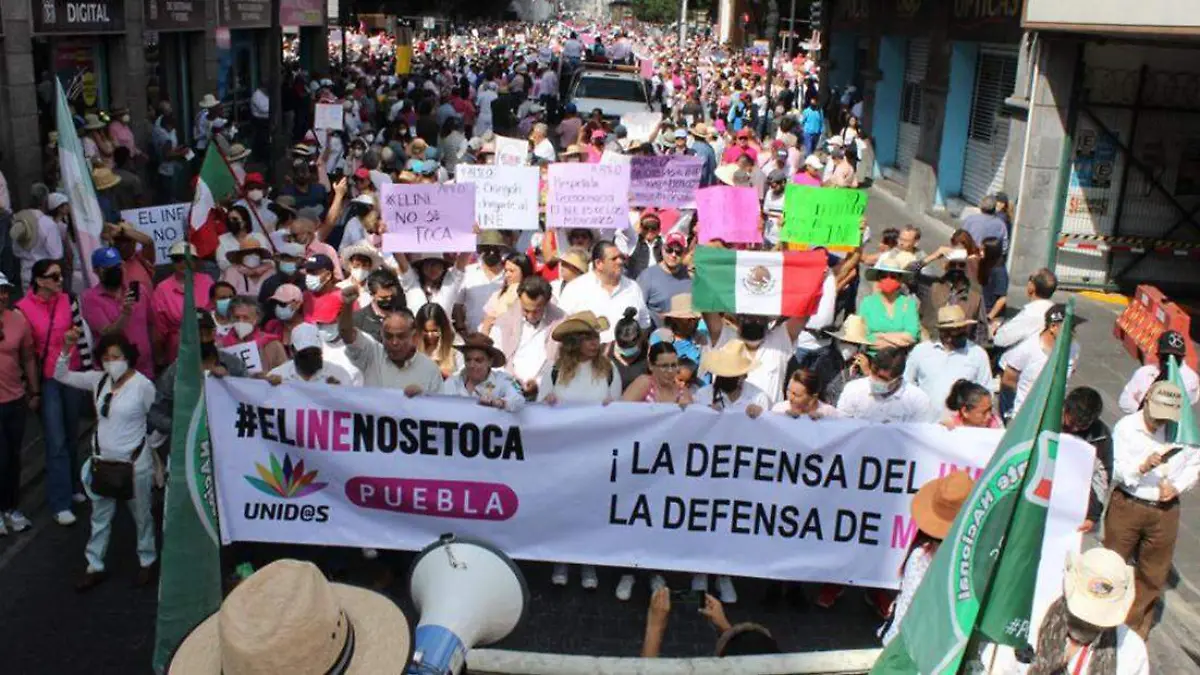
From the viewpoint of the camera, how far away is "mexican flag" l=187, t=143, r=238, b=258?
10009 mm

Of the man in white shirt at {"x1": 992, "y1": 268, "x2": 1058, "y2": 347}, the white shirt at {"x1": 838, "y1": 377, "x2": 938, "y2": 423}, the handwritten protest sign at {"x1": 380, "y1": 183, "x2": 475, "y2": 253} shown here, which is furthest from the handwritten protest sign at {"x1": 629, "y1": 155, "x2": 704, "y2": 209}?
the white shirt at {"x1": 838, "y1": 377, "x2": 938, "y2": 423}

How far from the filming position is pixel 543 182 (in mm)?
13219

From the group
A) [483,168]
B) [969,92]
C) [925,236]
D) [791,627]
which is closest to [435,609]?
[791,627]

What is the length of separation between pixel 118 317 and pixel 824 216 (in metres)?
5.82

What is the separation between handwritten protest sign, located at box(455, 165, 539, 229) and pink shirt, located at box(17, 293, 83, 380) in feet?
11.6

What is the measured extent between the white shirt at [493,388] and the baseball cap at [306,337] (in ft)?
3.00

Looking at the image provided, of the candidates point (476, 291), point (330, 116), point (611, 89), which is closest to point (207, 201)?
point (476, 291)

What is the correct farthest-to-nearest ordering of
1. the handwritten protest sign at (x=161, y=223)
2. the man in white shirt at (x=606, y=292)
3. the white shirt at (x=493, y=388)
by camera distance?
the handwritten protest sign at (x=161, y=223) → the man in white shirt at (x=606, y=292) → the white shirt at (x=493, y=388)

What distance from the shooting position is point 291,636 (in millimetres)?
2617

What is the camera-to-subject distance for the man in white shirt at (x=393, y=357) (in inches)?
267

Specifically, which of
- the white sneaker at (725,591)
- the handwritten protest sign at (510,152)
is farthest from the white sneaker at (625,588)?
the handwritten protest sign at (510,152)

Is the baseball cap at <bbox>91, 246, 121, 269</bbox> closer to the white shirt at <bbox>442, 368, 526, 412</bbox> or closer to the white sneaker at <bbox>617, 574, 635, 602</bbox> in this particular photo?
the white shirt at <bbox>442, 368, 526, 412</bbox>

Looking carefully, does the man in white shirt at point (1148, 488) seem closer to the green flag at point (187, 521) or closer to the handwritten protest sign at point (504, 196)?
the green flag at point (187, 521)

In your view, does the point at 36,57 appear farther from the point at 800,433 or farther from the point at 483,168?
the point at 800,433
